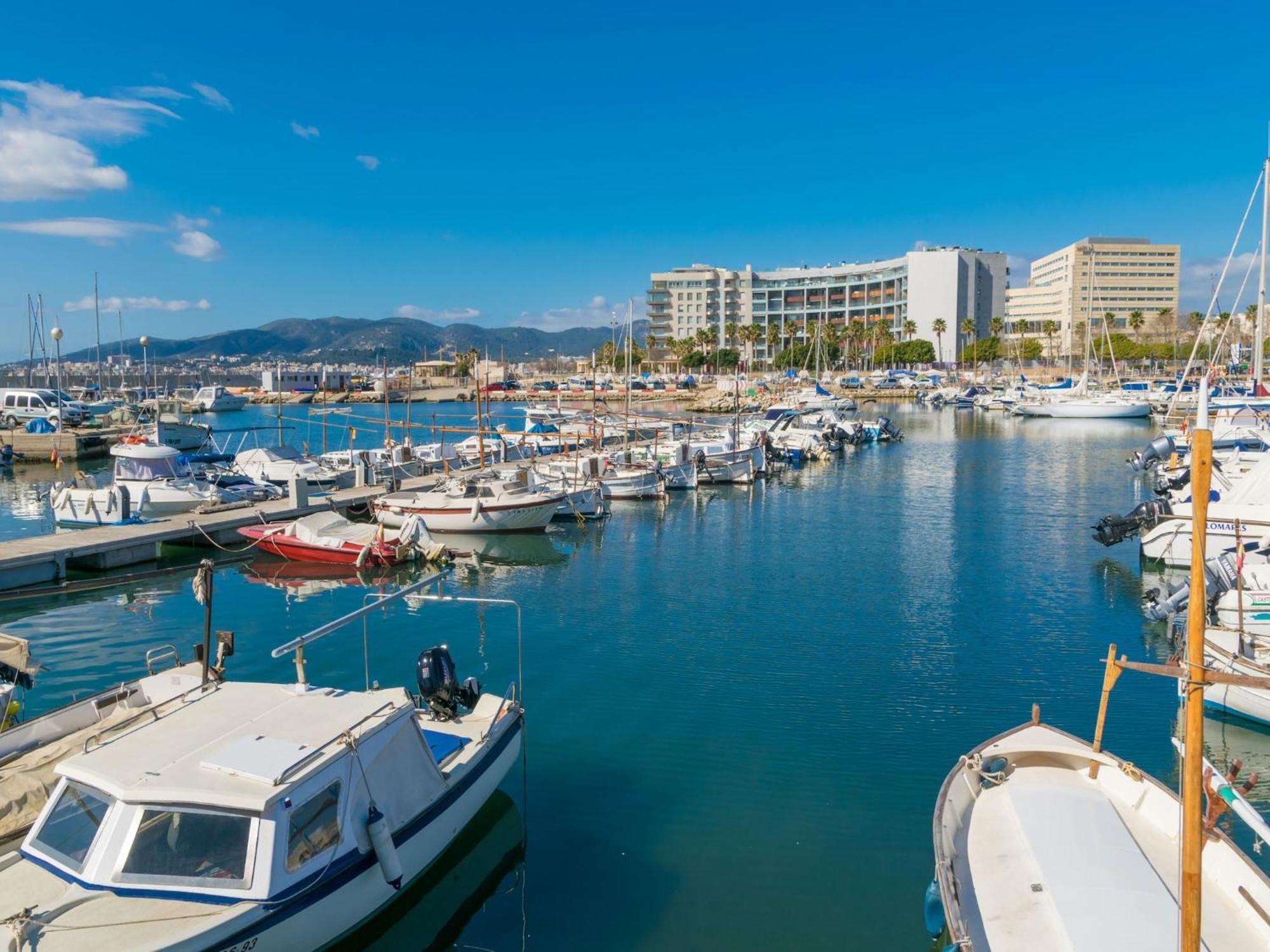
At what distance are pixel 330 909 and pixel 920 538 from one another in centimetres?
3076

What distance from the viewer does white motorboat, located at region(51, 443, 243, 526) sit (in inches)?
1483

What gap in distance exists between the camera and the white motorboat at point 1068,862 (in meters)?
9.52

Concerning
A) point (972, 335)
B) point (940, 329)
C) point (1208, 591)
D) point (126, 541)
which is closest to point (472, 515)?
point (126, 541)

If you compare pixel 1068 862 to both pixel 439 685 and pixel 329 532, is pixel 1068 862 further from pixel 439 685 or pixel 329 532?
pixel 329 532

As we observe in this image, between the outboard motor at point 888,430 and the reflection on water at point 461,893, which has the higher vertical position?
the outboard motor at point 888,430

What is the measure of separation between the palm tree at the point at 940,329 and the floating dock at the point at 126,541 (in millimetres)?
158683

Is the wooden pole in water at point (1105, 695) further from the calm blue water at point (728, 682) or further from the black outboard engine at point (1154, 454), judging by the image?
the black outboard engine at point (1154, 454)

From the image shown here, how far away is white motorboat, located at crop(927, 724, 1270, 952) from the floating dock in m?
28.9

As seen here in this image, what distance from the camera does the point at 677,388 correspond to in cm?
15062

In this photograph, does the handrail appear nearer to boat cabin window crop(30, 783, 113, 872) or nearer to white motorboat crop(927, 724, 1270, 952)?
boat cabin window crop(30, 783, 113, 872)

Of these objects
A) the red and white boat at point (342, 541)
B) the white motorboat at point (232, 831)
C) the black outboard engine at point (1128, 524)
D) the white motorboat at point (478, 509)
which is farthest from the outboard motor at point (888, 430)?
the white motorboat at point (232, 831)

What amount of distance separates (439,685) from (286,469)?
1469 inches

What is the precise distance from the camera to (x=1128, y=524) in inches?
1297

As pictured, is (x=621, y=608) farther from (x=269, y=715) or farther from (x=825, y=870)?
(x=269, y=715)
